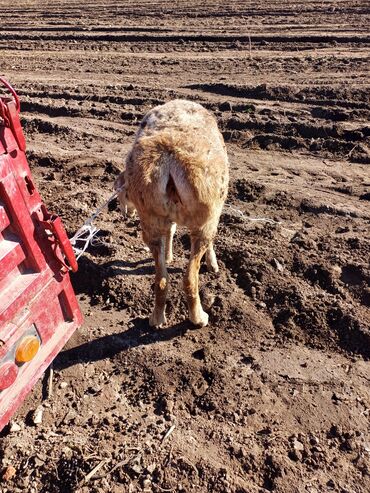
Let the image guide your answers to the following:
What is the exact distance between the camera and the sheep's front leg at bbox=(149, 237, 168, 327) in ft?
13.0

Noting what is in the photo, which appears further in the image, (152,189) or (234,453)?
(152,189)

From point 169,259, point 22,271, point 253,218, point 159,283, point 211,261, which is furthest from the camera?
point 253,218

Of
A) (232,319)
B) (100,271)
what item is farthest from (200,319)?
(100,271)

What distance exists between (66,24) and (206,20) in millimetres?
5064

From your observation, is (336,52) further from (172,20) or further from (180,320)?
(180,320)

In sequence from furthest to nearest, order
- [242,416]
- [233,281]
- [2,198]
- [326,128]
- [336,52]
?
[336,52] → [326,128] → [233,281] → [242,416] → [2,198]

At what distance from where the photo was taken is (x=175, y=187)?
3525mm

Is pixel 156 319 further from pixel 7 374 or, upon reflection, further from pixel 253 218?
pixel 253 218

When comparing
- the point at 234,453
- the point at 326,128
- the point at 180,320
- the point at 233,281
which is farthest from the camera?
the point at 326,128

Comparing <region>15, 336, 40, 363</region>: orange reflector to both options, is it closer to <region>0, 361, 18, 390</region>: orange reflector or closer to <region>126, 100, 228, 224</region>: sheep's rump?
<region>0, 361, 18, 390</region>: orange reflector

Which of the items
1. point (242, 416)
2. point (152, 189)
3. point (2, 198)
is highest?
point (2, 198)

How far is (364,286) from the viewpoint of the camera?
4.56 m

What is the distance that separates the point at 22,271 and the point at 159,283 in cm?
128

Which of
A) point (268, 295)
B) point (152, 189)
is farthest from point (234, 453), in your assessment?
point (152, 189)
